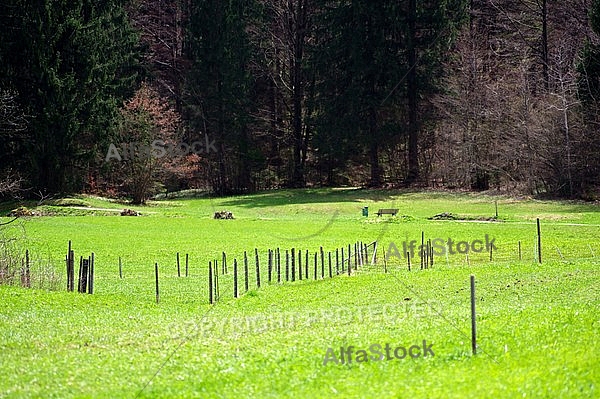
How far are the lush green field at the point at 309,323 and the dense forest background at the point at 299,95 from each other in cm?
1284

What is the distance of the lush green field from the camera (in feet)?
30.9

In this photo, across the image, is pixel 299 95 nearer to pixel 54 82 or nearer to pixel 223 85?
pixel 223 85

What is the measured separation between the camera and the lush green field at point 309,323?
370 inches

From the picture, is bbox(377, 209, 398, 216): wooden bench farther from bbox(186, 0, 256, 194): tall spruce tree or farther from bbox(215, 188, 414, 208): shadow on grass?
bbox(186, 0, 256, 194): tall spruce tree

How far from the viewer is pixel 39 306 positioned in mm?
17531

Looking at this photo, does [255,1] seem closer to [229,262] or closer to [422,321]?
[229,262]

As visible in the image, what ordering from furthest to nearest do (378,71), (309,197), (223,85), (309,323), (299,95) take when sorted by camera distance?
1. (299,95)
2. (223,85)
3. (378,71)
4. (309,197)
5. (309,323)

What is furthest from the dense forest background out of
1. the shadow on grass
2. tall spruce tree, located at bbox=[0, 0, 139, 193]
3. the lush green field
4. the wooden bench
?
the lush green field


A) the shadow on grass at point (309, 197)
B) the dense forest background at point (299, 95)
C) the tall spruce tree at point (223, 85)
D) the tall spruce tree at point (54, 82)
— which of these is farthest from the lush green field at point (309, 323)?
the tall spruce tree at point (223, 85)

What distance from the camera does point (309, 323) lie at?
46.1 feet

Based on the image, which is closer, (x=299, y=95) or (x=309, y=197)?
(x=309, y=197)

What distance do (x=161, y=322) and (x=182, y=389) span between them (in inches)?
222

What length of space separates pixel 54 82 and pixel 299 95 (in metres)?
23.6

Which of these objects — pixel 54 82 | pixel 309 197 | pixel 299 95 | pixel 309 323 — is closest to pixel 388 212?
pixel 309 197
